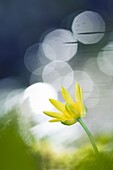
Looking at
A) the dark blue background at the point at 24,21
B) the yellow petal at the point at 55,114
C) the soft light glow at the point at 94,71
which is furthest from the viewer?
the dark blue background at the point at 24,21

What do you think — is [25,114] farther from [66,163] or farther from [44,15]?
[44,15]

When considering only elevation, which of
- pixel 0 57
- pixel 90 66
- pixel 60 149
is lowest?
pixel 0 57

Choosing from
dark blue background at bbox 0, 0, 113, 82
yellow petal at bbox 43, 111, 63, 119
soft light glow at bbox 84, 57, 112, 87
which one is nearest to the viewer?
yellow petal at bbox 43, 111, 63, 119

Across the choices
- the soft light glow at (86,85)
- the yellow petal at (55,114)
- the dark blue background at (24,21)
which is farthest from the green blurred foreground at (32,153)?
the dark blue background at (24,21)

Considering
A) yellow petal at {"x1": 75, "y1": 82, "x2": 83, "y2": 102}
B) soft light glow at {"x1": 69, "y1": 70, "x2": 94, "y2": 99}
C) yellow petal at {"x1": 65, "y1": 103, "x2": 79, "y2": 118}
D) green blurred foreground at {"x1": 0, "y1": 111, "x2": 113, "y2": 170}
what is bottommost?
soft light glow at {"x1": 69, "y1": 70, "x2": 94, "y2": 99}

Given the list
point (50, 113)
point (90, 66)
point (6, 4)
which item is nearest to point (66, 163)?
point (50, 113)

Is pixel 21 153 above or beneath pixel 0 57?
above

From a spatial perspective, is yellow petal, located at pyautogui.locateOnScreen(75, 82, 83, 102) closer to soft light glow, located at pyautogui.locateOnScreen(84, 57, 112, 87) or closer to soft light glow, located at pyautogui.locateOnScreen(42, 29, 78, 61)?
soft light glow, located at pyautogui.locateOnScreen(84, 57, 112, 87)

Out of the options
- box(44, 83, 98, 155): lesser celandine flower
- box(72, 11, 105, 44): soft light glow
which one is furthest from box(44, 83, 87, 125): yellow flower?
box(72, 11, 105, 44): soft light glow

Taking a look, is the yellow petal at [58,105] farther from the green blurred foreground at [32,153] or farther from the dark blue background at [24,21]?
the dark blue background at [24,21]
